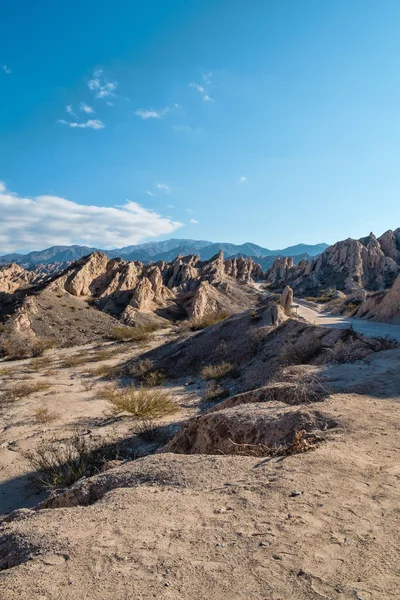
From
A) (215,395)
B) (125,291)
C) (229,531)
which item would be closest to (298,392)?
(229,531)

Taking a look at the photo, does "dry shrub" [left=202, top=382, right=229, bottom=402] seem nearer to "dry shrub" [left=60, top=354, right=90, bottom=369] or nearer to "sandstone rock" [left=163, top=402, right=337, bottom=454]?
"sandstone rock" [left=163, top=402, right=337, bottom=454]

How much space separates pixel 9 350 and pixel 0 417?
15.3m

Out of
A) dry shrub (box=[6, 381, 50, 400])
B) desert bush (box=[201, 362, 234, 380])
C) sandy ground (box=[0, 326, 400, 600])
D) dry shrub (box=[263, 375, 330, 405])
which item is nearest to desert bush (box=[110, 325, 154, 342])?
dry shrub (box=[6, 381, 50, 400])

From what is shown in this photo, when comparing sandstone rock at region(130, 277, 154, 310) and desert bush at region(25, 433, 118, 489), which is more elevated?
sandstone rock at region(130, 277, 154, 310)

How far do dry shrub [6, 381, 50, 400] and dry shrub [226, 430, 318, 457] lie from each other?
12.1 meters

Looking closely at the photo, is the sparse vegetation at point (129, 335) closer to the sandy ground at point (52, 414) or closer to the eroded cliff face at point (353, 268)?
the sandy ground at point (52, 414)

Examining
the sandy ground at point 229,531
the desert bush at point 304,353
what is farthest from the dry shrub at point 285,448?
the desert bush at point 304,353

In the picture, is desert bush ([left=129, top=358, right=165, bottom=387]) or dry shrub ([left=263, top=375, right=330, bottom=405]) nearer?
dry shrub ([left=263, top=375, right=330, bottom=405])

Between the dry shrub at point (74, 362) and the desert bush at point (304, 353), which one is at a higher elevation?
the desert bush at point (304, 353)

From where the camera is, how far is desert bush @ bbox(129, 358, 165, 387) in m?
15.9

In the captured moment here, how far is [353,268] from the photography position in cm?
6225

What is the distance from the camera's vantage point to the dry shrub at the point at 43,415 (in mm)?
11023

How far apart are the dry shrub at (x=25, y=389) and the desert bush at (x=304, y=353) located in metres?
10.1

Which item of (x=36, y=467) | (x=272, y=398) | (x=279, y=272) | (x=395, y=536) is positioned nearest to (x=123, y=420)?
(x=36, y=467)
